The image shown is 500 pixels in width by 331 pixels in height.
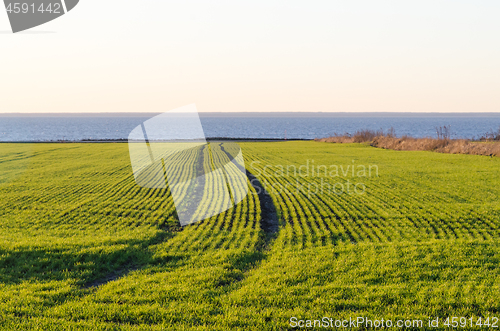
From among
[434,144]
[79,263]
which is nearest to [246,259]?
[79,263]

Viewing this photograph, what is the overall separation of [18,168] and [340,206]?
101ft

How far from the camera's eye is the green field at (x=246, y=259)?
21.3 ft

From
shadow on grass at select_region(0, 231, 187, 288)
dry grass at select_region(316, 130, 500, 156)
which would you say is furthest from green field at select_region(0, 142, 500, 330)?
dry grass at select_region(316, 130, 500, 156)

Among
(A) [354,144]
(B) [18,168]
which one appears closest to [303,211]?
(B) [18,168]

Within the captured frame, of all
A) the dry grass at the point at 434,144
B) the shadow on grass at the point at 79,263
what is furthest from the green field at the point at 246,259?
the dry grass at the point at 434,144

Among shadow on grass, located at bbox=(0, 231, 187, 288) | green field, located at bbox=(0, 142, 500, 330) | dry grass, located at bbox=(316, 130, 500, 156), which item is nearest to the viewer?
green field, located at bbox=(0, 142, 500, 330)

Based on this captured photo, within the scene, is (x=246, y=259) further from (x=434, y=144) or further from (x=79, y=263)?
(x=434, y=144)

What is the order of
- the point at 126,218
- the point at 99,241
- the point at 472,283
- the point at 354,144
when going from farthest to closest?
the point at 354,144, the point at 126,218, the point at 99,241, the point at 472,283

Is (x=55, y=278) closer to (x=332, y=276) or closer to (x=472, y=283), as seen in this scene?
(x=332, y=276)

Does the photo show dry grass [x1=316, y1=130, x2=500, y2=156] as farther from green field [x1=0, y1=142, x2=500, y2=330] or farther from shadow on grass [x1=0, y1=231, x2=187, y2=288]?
shadow on grass [x1=0, y1=231, x2=187, y2=288]

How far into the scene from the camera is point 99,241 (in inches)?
436

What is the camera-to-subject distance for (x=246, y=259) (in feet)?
32.5

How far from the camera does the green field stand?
255 inches

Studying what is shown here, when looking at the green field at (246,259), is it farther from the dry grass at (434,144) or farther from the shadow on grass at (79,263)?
the dry grass at (434,144)
